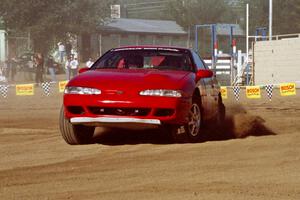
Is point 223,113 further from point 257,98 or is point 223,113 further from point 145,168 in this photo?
point 257,98

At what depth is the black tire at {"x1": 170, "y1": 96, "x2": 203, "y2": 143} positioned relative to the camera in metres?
8.26

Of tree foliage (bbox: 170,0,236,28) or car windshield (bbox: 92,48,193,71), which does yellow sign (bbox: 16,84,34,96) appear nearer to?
car windshield (bbox: 92,48,193,71)

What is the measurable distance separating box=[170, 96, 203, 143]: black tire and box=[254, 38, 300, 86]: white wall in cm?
1950

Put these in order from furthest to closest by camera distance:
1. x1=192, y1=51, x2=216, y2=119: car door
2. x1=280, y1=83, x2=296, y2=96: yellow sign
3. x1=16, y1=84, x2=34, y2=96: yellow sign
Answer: x1=16, y1=84, x2=34, y2=96: yellow sign, x1=280, y1=83, x2=296, y2=96: yellow sign, x1=192, y1=51, x2=216, y2=119: car door

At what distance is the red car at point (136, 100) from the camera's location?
791cm

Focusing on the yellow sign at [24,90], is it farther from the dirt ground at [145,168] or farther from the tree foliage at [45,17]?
the tree foliage at [45,17]

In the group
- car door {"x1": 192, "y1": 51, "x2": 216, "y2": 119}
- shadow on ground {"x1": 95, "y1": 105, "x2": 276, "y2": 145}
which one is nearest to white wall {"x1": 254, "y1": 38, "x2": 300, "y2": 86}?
shadow on ground {"x1": 95, "y1": 105, "x2": 276, "y2": 145}

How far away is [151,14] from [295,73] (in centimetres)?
8061

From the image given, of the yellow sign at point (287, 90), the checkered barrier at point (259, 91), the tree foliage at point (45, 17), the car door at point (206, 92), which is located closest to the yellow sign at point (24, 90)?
the checkered barrier at point (259, 91)

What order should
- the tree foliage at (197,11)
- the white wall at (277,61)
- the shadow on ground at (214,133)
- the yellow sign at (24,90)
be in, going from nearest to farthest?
the shadow on ground at (214,133) < the yellow sign at (24,90) < the white wall at (277,61) < the tree foliage at (197,11)

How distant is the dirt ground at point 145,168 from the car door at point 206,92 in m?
0.40

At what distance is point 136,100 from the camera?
Result: 7.89 meters

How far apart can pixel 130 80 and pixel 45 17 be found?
41.7 meters

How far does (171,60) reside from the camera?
912cm
